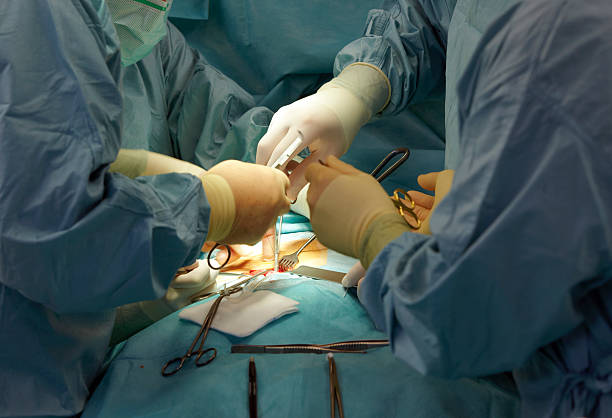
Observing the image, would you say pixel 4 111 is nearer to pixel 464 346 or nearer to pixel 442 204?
pixel 442 204

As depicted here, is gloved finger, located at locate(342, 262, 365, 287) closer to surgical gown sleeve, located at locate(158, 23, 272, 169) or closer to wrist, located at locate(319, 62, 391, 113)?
wrist, located at locate(319, 62, 391, 113)

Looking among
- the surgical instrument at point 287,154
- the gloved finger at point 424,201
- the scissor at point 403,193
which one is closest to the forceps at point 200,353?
the surgical instrument at point 287,154

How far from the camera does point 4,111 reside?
769mm

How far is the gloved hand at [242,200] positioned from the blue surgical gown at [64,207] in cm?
13

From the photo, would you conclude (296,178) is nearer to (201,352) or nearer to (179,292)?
(179,292)

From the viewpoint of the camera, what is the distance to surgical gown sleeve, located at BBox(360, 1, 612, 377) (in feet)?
2.03

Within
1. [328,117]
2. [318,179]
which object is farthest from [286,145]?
[318,179]

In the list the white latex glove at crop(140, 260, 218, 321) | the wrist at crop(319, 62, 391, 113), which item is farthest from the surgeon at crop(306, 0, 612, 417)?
the wrist at crop(319, 62, 391, 113)

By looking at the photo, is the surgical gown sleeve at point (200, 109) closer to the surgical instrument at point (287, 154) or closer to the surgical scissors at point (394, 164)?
the surgical instrument at point (287, 154)

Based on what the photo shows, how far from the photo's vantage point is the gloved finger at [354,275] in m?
1.47

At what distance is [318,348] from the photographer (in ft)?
3.90

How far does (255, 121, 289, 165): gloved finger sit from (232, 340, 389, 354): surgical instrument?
30.7 inches

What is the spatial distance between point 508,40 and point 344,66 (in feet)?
5.05

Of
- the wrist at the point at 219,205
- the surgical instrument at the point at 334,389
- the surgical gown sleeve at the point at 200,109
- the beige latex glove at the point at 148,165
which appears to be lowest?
the surgical gown sleeve at the point at 200,109
